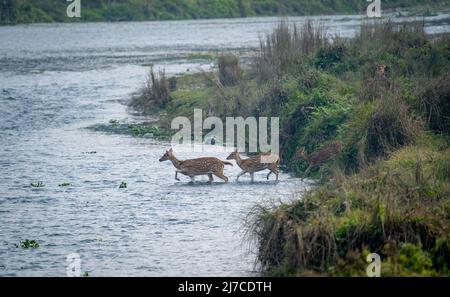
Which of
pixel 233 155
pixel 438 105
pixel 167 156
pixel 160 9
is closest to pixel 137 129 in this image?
pixel 167 156

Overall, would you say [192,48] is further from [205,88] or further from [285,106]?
[285,106]

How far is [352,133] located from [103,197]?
5.63 metres

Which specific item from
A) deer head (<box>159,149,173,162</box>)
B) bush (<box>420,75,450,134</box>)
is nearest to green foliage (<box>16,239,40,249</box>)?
deer head (<box>159,149,173,162</box>)

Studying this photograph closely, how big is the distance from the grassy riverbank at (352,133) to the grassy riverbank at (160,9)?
1976 inches

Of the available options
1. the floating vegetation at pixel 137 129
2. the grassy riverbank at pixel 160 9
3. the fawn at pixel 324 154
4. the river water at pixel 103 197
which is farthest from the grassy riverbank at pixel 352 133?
the grassy riverbank at pixel 160 9

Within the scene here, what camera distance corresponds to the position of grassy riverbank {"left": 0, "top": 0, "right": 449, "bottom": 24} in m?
83.6

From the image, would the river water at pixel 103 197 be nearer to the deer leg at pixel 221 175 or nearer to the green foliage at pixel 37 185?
the green foliage at pixel 37 185

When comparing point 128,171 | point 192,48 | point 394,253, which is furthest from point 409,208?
point 192,48

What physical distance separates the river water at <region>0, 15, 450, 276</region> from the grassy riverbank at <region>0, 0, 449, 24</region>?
42.7m

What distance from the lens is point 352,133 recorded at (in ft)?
67.7

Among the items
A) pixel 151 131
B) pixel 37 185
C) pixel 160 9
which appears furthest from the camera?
pixel 160 9

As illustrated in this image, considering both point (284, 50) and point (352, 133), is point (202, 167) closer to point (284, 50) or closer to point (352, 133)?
point (352, 133)

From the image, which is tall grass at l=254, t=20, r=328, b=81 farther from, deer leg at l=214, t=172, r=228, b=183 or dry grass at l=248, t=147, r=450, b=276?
dry grass at l=248, t=147, r=450, b=276

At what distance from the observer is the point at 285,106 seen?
80.9 ft
